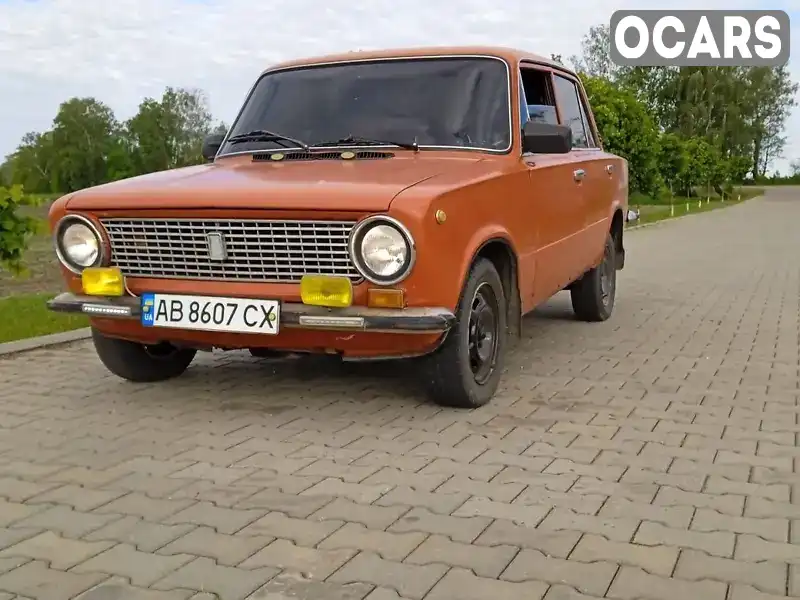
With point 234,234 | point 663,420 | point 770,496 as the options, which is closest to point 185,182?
point 234,234

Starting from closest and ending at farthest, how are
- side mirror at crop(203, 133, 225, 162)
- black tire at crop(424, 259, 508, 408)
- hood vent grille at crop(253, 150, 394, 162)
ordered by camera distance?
black tire at crop(424, 259, 508, 408), hood vent grille at crop(253, 150, 394, 162), side mirror at crop(203, 133, 225, 162)

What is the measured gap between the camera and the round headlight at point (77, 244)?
478cm

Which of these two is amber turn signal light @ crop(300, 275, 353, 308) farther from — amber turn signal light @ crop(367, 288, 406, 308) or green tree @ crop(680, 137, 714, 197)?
green tree @ crop(680, 137, 714, 197)

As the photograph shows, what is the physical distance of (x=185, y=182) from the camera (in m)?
4.85

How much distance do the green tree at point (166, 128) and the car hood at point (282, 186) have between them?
280ft

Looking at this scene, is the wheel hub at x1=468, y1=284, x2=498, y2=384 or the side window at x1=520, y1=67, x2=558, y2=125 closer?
the wheel hub at x1=468, y1=284, x2=498, y2=384

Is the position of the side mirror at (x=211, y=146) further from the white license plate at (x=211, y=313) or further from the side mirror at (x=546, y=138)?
the side mirror at (x=546, y=138)

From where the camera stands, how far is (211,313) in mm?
4516

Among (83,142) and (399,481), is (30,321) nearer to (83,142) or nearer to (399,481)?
(399,481)

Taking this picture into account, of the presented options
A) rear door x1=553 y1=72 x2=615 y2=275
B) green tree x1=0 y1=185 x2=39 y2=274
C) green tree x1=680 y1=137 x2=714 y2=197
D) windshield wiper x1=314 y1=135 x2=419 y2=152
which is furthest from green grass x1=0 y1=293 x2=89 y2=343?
green tree x1=680 y1=137 x2=714 y2=197

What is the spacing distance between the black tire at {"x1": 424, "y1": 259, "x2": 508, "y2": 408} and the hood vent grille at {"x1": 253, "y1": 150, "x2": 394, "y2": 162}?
85cm

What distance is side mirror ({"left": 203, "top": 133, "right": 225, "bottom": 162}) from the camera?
245 inches

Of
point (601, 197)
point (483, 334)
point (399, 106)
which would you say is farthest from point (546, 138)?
point (601, 197)

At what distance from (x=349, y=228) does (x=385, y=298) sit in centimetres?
36
